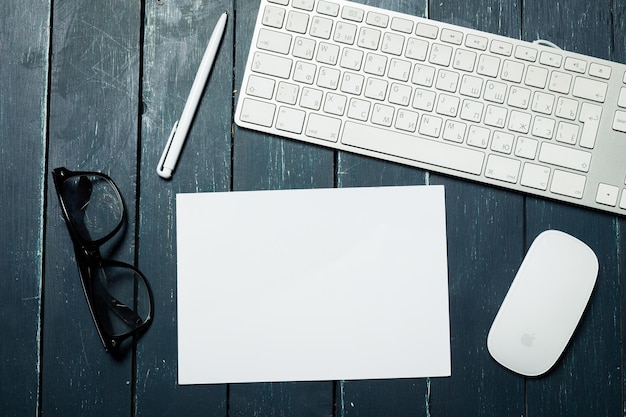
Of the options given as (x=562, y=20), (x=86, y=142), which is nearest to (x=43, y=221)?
(x=86, y=142)

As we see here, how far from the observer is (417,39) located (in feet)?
2.28

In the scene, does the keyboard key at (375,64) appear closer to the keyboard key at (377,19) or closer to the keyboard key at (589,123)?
the keyboard key at (377,19)

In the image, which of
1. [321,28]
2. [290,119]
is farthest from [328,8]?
[290,119]

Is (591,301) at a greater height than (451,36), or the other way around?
(451,36)

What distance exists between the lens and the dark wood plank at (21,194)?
70 cm

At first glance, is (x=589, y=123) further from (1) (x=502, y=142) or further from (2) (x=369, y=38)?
(2) (x=369, y=38)

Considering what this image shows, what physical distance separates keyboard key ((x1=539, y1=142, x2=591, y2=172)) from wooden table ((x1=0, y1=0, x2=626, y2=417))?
0.15 feet

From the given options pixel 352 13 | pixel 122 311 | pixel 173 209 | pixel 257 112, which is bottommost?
pixel 122 311

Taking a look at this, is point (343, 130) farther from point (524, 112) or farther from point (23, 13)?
point (23, 13)

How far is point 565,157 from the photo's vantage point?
0.68 m

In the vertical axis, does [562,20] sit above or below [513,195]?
above

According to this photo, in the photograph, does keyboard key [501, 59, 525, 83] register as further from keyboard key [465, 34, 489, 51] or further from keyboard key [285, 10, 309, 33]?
keyboard key [285, 10, 309, 33]

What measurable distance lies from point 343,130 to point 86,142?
0.27m

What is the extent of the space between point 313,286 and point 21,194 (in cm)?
33
